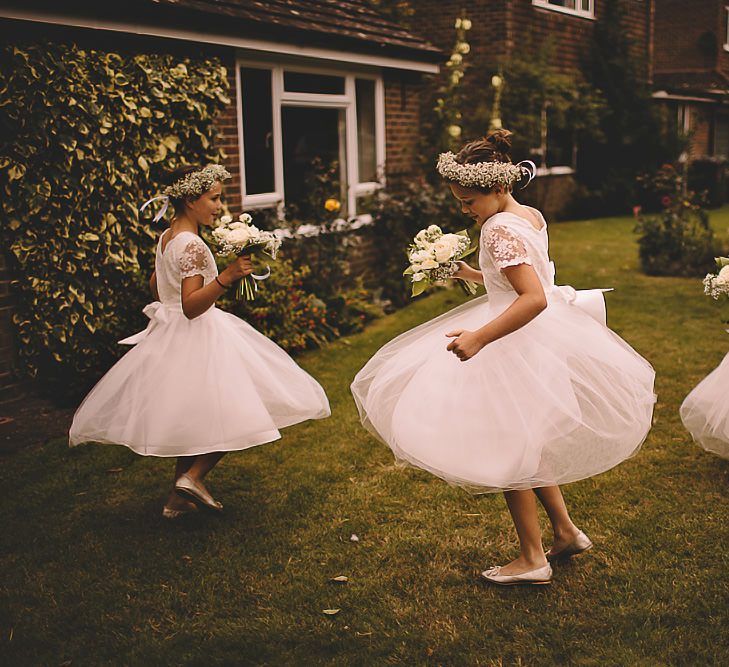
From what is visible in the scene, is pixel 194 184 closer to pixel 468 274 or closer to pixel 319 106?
pixel 468 274

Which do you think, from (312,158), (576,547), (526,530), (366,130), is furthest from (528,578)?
(366,130)

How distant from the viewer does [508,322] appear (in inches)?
140

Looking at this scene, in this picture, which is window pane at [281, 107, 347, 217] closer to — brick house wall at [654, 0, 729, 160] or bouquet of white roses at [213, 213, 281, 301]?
bouquet of white roses at [213, 213, 281, 301]

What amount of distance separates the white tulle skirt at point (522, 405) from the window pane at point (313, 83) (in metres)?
7.04

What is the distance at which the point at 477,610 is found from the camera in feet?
12.4

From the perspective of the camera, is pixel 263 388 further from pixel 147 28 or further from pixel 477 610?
pixel 147 28

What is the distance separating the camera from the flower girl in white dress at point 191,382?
14.8 ft

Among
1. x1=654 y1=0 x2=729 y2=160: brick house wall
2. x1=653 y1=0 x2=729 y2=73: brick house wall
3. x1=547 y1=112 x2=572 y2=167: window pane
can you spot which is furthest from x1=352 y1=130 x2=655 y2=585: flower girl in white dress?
x1=653 y1=0 x2=729 y2=73: brick house wall

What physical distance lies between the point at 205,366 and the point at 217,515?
0.92m

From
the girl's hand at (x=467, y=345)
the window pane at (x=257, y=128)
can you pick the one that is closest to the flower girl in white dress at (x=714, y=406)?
the girl's hand at (x=467, y=345)

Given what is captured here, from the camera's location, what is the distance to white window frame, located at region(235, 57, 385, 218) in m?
9.54

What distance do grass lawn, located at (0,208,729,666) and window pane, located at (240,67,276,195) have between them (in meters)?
4.42

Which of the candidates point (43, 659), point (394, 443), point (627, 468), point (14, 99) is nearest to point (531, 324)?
point (394, 443)

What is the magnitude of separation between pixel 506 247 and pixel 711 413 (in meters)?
1.92
